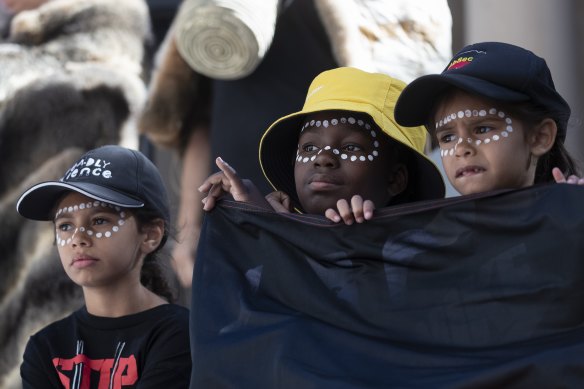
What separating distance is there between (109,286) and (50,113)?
175 cm

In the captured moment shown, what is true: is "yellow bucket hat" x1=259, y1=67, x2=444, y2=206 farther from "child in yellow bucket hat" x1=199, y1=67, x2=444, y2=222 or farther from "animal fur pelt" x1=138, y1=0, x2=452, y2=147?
"animal fur pelt" x1=138, y1=0, x2=452, y2=147

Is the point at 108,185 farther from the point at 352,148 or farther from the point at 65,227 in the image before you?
the point at 352,148

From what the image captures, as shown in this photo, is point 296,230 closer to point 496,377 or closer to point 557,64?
point 496,377

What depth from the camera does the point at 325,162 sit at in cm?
301

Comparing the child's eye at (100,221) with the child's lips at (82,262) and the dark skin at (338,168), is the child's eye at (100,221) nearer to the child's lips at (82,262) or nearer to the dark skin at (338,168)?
the child's lips at (82,262)

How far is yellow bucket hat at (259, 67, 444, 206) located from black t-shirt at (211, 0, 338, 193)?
0.96 m

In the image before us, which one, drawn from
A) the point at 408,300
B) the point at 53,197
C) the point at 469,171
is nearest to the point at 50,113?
the point at 53,197

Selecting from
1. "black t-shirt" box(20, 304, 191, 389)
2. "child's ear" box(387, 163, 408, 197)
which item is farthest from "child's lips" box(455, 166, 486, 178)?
"black t-shirt" box(20, 304, 191, 389)

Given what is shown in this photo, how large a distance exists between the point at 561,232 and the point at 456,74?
18.8 inches

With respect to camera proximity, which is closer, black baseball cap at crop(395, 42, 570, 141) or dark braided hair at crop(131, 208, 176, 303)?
black baseball cap at crop(395, 42, 570, 141)

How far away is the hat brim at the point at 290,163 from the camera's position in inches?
123

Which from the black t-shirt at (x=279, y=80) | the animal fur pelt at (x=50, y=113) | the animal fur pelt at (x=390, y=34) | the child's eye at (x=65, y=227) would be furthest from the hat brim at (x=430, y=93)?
the animal fur pelt at (x=50, y=113)

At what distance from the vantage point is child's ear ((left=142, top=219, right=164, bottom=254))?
335 centimetres

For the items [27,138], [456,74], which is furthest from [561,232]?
[27,138]
